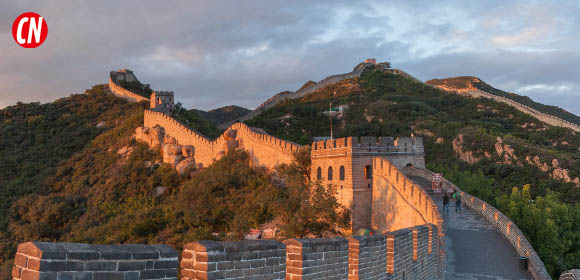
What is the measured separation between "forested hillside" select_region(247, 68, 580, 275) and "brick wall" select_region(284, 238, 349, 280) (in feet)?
60.1

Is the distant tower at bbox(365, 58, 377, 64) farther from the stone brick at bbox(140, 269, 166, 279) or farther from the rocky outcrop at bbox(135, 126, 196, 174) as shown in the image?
the stone brick at bbox(140, 269, 166, 279)

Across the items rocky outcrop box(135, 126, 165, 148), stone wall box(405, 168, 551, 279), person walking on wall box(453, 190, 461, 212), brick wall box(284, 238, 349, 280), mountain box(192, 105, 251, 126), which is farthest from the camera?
mountain box(192, 105, 251, 126)

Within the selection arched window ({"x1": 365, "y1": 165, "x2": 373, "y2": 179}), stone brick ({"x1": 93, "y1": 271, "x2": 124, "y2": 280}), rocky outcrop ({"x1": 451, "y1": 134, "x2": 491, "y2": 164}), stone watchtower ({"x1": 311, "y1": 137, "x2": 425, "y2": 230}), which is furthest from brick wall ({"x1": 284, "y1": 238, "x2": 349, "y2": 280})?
rocky outcrop ({"x1": 451, "y1": 134, "x2": 491, "y2": 164})

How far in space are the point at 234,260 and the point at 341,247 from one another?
2.35m

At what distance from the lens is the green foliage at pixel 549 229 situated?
20.9 m

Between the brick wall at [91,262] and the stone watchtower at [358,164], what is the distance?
720 inches

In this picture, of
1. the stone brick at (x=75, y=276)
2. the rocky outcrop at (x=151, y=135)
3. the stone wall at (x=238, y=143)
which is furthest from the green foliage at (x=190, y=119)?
the stone brick at (x=75, y=276)

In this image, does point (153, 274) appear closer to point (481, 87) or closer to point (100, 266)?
point (100, 266)

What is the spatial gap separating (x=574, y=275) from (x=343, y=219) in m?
10.5

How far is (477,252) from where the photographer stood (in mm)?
14930

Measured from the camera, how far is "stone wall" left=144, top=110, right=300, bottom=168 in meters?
28.9

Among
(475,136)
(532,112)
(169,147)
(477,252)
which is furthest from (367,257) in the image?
(532,112)

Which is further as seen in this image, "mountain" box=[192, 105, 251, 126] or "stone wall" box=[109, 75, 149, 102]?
"mountain" box=[192, 105, 251, 126]

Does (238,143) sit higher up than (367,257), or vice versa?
(238,143)
